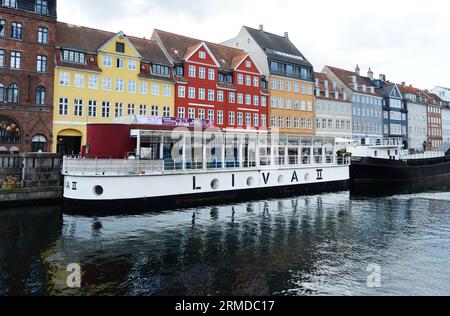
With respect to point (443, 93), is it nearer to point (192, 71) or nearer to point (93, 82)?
point (192, 71)

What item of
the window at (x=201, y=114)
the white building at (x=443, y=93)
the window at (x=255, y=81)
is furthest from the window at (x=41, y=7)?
the white building at (x=443, y=93)

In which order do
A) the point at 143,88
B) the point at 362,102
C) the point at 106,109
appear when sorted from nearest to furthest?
the point at 106,109 < the point at 143,88 < the point at 362,102

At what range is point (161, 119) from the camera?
29328 mm

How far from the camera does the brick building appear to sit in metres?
34.8

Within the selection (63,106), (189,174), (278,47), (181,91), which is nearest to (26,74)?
(63,106)

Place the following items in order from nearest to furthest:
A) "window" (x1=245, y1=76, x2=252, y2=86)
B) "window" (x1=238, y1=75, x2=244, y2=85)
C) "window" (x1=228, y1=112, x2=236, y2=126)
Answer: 1. "window" (x1=228, y1=112, x2=236, y2=126)
2. "window" (x1=238, y1=75, x2=244, y2=85)
3. "window" (x1=245, y1=76, x2=252, y2=86)

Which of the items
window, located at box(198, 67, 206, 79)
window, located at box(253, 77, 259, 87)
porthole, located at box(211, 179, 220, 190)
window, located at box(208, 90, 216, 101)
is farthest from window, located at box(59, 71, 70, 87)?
window, located at box(253, 77, 259, 87)

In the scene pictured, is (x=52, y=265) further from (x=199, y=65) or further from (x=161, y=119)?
(x=199, y=65)

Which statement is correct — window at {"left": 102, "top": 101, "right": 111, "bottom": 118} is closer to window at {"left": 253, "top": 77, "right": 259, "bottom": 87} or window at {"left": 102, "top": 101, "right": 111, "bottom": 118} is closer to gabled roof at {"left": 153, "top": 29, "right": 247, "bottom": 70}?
gabled roof at {"left": 153, "top": 29, "right": 247, "bottom": 70}

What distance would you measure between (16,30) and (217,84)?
24061 mm

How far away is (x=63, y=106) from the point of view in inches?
1489

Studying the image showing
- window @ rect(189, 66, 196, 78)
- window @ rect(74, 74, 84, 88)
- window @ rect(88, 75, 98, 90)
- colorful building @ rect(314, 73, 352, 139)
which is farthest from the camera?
colorful building @ rect(314, 73, 352, 139)

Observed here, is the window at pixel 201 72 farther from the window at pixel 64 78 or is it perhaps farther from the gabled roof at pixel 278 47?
the window at pixel 64 78

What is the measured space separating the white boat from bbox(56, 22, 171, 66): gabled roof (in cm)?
1725
